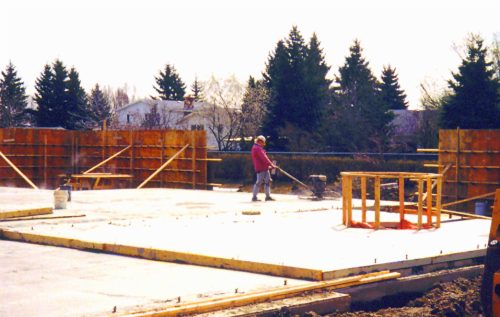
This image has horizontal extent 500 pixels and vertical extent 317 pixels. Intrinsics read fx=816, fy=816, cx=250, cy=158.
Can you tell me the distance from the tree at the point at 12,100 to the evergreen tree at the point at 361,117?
103 ft

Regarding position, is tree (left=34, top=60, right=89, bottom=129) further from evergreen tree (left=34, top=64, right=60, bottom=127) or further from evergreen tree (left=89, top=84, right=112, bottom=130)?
evergreen tree (left=89, top=84, right=112, bottom=130)

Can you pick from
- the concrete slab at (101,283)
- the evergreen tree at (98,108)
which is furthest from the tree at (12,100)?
the concrete slab at (101,283)

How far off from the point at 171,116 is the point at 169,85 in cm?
1730

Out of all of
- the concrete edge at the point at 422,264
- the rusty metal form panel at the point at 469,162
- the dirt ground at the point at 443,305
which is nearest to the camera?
the dirt ground at the point at 443,305

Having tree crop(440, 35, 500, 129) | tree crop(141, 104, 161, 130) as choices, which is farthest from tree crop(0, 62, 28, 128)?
tree crop(440, 35, 500, 129)

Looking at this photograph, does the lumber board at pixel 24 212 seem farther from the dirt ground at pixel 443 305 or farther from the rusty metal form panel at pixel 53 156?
the rusty metal form panel at pixel 53 156

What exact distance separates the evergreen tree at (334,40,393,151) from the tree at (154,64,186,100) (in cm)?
3791

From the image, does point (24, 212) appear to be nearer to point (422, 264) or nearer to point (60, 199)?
point (60, 199)

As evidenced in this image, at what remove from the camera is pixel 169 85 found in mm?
100062

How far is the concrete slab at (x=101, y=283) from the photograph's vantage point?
28.3ft

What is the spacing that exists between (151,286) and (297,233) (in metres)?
5.22

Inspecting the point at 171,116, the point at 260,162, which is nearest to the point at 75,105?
the point at 171,116

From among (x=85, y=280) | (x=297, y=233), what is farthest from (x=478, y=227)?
(x=85, y=280)

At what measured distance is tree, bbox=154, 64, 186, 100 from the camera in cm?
10006
